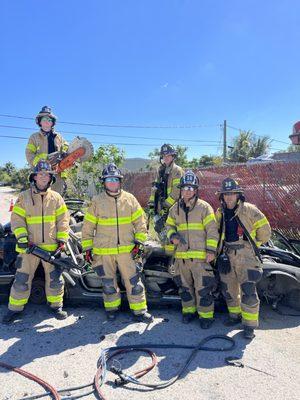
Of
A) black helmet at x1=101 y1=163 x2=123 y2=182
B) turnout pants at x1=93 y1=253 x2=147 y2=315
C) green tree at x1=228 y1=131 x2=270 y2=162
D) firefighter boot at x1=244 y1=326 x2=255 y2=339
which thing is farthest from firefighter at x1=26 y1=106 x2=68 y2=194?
green tree at x1=228 y1=131 x2=270 y2=162

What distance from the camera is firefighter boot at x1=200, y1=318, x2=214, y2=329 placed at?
13.3 ft

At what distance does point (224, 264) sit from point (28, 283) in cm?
235

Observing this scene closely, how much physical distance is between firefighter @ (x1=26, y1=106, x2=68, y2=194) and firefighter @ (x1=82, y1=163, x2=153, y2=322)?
169 centimetres

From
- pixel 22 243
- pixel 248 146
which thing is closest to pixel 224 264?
pixel 22 243

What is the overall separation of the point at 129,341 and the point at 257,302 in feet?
4.77

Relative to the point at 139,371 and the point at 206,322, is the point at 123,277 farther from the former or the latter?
the point at 139,371

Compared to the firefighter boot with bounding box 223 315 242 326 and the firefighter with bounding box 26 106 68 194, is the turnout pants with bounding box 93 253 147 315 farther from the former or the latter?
the firefighter with bounding box 26 106 68 194

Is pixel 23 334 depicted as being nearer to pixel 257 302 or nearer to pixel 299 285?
pixel 257 302

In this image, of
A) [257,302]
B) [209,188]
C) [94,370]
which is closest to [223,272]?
[257,302]

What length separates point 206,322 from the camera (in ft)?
13.4

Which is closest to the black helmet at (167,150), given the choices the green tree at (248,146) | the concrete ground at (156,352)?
the concrete ground at (156,352)

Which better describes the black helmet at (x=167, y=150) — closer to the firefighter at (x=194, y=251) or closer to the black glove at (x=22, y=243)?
the firefighter at (x=194, y=251)

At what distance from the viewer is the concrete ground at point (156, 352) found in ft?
9.54

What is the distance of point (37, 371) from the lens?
126 inches
